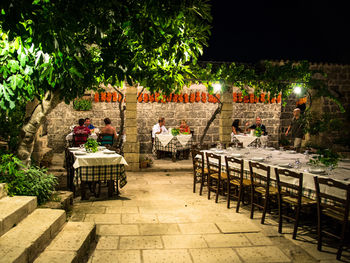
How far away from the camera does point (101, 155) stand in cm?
586

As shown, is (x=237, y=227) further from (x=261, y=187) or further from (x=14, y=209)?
(x=14, y=209)

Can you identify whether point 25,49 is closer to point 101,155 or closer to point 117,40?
point 117,40

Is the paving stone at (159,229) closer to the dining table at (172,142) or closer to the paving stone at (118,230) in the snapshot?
the paving stone at (118,230)

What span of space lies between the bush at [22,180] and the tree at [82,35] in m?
1.33

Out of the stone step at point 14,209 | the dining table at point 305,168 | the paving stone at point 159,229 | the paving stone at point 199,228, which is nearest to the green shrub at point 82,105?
the dining table at point 305,168

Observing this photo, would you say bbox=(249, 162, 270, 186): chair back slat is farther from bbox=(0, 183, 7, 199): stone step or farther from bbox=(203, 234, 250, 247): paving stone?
bbox=(0, 183, 7, 199): stone step

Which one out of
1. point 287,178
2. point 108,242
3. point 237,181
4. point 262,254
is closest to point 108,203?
point 108,242

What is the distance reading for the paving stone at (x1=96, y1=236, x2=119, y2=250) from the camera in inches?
148

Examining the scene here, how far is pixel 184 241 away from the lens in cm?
400

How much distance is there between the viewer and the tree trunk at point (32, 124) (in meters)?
4.61

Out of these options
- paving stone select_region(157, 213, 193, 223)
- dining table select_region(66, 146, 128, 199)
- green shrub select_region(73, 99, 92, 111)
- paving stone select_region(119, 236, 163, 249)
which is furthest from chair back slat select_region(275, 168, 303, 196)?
green shrub select_region(73, 99, 92, 111)

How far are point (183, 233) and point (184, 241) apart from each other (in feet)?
0.87

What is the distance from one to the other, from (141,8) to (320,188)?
330 cm

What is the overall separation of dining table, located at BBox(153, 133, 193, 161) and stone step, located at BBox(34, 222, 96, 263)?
19.6 feet
